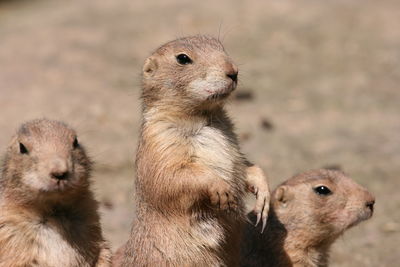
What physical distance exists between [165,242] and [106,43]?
9.18m

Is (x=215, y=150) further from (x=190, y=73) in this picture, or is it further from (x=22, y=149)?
(x=22, y=149)

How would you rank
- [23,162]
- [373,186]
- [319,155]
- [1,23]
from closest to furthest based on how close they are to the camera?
1. [23,162]
2. [373,186]
3. [319,155]
4. [1,23]

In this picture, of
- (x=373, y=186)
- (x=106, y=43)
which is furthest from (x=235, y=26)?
(x=373, y=186)

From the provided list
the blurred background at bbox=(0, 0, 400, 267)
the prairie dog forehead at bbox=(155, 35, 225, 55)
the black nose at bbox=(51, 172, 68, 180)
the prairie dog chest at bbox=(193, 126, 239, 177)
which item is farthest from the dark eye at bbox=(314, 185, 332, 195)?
the black nose at bbox=(51, 172, 68, 180)

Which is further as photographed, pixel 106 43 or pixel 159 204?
pixel 106 43

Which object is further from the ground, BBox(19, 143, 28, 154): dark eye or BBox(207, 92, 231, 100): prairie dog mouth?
BBox(207, 92, 231, 100): prairie dog mouth

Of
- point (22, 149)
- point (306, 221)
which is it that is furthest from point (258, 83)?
point (22, 149)

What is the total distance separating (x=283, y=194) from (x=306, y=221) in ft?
0.94

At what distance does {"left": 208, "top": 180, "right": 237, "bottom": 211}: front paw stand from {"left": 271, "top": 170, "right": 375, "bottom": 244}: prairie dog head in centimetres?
120

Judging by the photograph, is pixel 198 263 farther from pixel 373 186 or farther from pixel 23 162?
pixel 373 186

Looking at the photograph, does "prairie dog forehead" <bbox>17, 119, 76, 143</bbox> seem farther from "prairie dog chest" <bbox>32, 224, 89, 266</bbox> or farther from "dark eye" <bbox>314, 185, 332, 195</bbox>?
"dark eye" <bbox>314, 185, 332, 195</bbox>

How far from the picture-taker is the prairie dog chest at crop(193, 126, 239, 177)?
5.85 metres

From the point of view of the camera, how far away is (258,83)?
1342 cm

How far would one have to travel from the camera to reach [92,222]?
5.94 m
